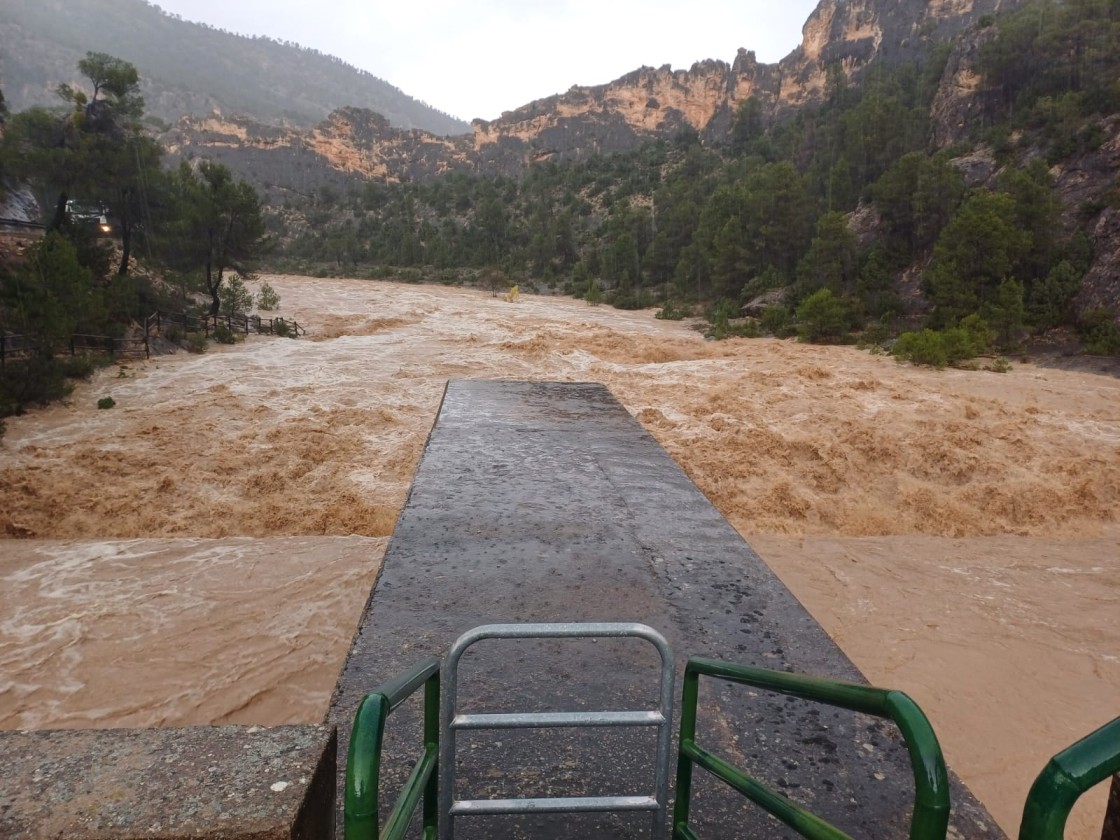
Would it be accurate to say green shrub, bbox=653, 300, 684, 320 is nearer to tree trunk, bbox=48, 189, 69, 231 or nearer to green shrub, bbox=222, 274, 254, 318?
green shrub, bbox=222, 274, 254, 318

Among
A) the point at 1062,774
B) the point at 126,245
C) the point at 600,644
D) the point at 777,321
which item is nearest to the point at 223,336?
the point at 126,245

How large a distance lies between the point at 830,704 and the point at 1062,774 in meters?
0.51

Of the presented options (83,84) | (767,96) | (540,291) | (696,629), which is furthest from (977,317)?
(83,84)

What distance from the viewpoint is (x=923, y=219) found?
89.3ft

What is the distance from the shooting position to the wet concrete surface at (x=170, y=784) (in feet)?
3.97

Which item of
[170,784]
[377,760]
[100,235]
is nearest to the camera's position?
[377,760]

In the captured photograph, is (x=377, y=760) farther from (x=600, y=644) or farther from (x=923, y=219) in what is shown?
(x=923, y=219)

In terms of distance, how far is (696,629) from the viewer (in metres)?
3.15

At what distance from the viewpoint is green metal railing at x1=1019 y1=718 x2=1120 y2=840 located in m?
0.83

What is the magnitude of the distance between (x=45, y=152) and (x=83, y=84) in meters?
159

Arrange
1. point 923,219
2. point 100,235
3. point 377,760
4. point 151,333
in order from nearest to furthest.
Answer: point 377,760
point 151,333
point 100,235
point 923,219

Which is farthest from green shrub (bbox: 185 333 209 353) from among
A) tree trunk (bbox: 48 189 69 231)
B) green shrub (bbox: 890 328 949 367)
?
green shrub (bbox: 890 328 949 367)

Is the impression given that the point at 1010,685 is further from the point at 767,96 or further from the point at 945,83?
the point at 767,96

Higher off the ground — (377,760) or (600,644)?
(377,760)
